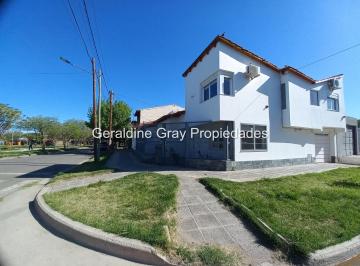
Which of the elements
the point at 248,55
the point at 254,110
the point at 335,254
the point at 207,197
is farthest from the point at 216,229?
the point at 248,55

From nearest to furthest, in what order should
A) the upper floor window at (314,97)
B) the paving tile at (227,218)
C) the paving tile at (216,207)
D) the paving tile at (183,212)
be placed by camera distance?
the paving tile at (227,218) < the paving tile at (183,212) < the paving tile at (216,207) < the upper floor window at (314,97)

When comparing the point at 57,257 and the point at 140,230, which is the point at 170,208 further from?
the point at 57,257

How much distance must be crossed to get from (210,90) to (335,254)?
10.1 metres

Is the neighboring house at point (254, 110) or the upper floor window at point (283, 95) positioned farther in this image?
the upper floor window at point (283, 95)

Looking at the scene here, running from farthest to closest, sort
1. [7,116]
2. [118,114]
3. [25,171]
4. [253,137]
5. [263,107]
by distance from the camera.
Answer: [118,114]
[7,116]
[25,171]
[263,107]
[253,137]

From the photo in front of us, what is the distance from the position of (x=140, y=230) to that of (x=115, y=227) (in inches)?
19.9

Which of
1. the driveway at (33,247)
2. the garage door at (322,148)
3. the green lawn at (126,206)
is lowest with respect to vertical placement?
the driveway at (33,247)

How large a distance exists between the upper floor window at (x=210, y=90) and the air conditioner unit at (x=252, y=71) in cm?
182

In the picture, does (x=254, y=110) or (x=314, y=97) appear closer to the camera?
(x=254, y=110)

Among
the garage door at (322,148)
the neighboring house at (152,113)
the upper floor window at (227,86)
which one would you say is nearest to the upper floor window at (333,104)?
the garage door at (322,148)

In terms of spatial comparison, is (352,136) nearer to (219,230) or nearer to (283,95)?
(283,95)

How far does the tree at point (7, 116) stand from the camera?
103 feet

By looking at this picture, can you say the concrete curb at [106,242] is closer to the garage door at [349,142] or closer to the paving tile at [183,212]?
the paving tile at [183,212]

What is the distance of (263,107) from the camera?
12391mm
